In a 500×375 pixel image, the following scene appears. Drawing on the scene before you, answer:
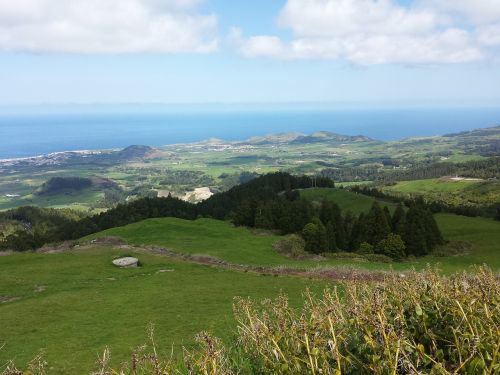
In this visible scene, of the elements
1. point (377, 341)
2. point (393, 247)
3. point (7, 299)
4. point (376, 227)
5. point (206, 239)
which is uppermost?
point (377, 341)

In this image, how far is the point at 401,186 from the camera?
187750 millimetres

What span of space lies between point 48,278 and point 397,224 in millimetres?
41734

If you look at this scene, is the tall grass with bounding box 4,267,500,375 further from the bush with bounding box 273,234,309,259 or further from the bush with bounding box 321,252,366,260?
the bush with bounding box 321,252,366,260

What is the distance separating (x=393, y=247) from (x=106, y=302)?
34797mm

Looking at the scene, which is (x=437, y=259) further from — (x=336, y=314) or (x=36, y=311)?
(x=336, y=314)

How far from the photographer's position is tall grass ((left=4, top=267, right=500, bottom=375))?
4.00 m

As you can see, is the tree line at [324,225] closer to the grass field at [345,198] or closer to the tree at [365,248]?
the tree at [365,248]

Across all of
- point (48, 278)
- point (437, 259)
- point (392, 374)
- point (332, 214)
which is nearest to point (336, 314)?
point (392, 374)

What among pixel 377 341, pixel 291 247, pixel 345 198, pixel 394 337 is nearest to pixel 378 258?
pixel 291 247

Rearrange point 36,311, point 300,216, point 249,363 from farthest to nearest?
point 300,216 < point 36,311 < point 249,363

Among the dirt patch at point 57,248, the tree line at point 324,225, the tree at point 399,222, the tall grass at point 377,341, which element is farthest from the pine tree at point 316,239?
the tall grass at point 377,341

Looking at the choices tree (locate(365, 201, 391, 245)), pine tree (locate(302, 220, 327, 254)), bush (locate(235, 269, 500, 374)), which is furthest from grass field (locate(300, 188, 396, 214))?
bush (locate(235, 269, 500, 374))

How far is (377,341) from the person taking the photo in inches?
176

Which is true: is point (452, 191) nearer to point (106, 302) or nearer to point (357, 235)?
point (357, 235)
